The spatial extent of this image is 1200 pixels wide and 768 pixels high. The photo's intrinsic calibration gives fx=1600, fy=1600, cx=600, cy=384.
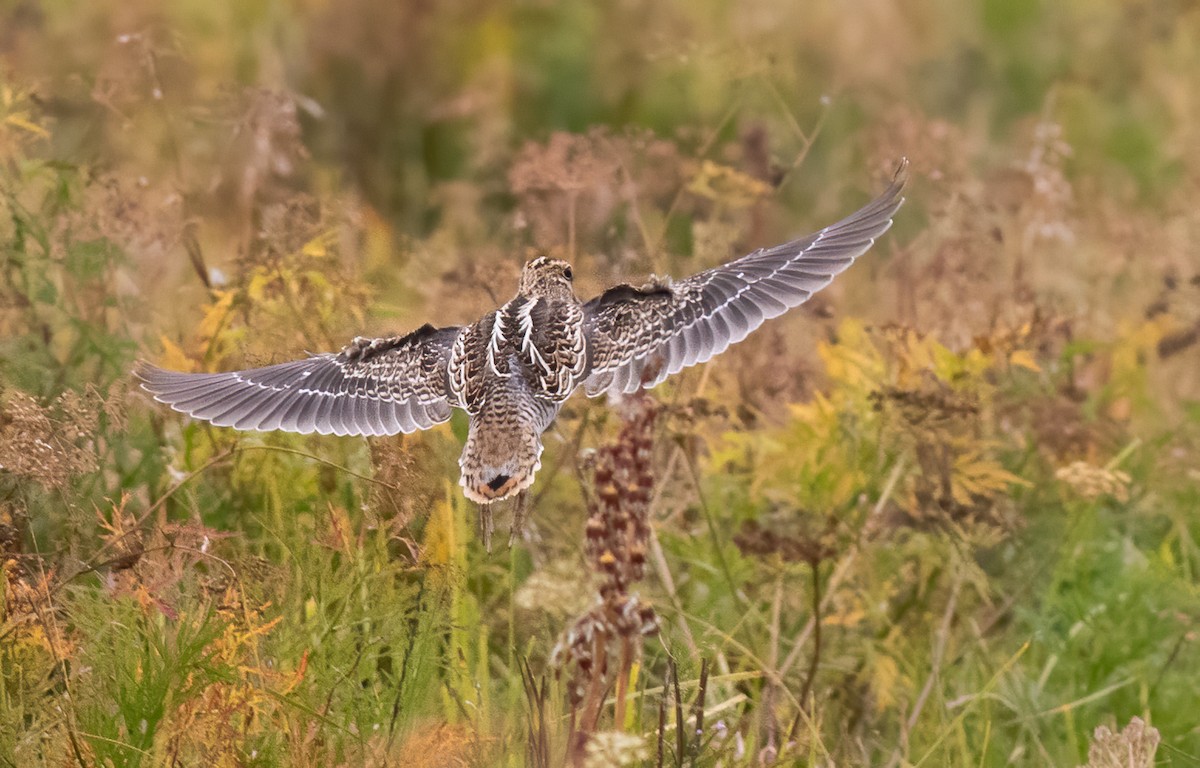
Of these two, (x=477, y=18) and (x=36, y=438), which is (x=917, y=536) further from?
(x=477, y=18)

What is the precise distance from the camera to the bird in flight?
306cm

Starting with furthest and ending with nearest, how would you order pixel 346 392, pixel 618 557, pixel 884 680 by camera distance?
pixel 884 680 → pixel 346 392 → pixel 618 557

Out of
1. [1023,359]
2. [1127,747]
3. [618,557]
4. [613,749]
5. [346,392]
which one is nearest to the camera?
[613,749]

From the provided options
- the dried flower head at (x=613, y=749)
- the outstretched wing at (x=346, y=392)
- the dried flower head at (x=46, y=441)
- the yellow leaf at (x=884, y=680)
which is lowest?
the dried flower head at (x=613, y=749)

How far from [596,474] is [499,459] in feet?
0.58

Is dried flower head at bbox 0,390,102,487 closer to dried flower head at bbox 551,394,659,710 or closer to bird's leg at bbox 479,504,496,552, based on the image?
bird's leg at bbox 479,504,496,552

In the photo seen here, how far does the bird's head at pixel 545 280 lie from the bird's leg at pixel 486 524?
449 millimetres

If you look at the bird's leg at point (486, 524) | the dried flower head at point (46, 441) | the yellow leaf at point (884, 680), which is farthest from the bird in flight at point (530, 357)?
the yellow leaf at point (884, 680)

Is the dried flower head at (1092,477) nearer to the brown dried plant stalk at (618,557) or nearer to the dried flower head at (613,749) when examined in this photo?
the brown dried plant stalk at (618,557)

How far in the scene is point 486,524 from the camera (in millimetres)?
3172

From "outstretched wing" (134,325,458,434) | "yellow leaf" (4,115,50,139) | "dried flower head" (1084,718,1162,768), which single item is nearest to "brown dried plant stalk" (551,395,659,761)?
"outstretched wing" (134,325,458,434)

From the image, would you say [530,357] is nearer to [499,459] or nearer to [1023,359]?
[499,459]

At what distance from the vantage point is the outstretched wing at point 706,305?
315 centimetres

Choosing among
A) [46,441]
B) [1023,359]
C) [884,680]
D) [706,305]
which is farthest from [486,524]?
[1023,359]
